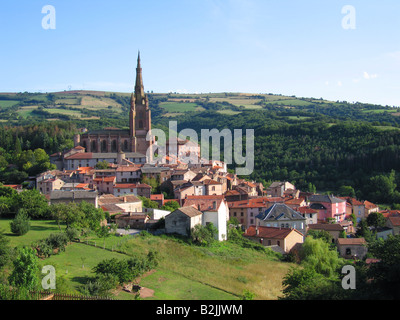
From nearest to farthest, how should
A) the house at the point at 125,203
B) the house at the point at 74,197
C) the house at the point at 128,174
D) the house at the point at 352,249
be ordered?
1. the house at the point at 74,197
2. the house at the point at 352,249
3. the house at the point at 125,203
4. the house at the point at 128,174

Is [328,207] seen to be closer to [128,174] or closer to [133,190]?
[133,190]

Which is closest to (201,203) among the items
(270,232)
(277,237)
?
(270,232)

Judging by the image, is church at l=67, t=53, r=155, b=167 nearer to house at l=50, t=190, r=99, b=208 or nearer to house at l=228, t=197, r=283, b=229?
house at l=228, t=197, r=283, b=229

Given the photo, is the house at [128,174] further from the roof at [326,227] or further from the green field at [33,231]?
the roof at [326,227]

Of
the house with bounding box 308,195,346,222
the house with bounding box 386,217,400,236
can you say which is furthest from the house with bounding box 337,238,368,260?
the house with bounding box 308,195,346,222

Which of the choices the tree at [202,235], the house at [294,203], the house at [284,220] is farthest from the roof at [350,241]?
the tree at [202,235]

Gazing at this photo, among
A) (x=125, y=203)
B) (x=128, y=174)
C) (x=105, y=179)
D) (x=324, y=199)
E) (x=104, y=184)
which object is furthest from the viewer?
(x=324, y=199)
